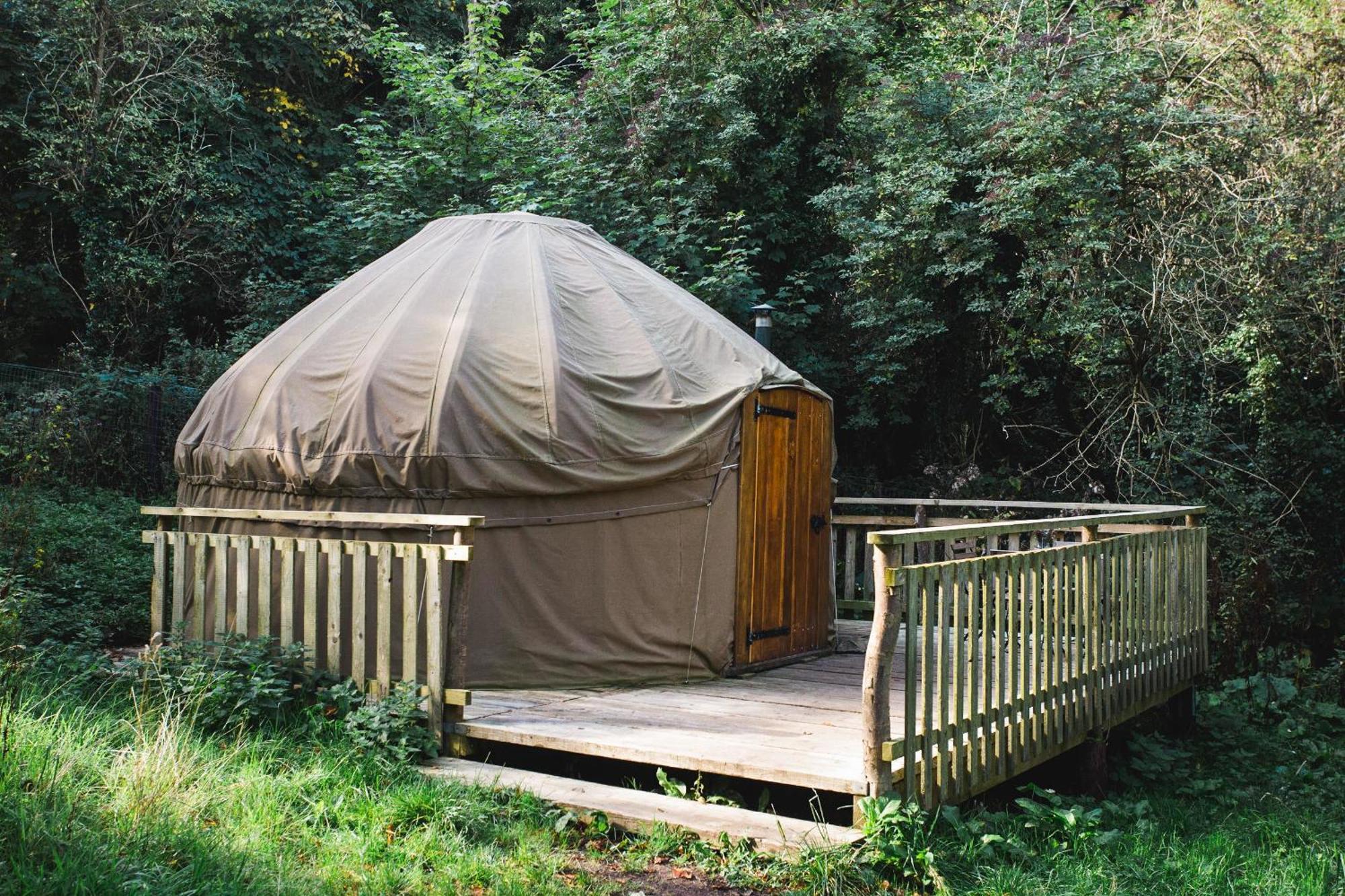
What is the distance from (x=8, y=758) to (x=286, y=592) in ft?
5.98

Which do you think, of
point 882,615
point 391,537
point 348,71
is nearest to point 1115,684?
point 882,615

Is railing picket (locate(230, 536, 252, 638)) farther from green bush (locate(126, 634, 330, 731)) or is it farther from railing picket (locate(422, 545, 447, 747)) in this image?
railing picket (locate(422, 545, 447, 747))

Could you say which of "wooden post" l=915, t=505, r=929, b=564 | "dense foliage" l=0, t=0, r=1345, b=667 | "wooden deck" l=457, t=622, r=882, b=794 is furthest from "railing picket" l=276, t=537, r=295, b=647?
"dense foliage" l=0, t=0, r=1345, b=667

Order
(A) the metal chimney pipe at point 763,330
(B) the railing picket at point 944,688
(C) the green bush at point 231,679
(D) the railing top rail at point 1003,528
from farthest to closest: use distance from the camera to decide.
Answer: (A) the metal chimney pipe at point 763,330
(C) the green bush at point 231,679
(B) the railing picket at point 944,688
(D) the railing top rail at point 1003,528

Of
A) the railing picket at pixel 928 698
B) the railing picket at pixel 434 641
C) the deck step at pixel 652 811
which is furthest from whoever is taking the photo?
the railing picket at pixel 434 641

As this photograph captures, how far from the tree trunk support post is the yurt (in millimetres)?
2353

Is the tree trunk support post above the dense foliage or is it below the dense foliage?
below

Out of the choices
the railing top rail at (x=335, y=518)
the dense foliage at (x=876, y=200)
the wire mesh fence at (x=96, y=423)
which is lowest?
the railing top rail at (x=335, y=518)

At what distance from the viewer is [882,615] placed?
158 inches

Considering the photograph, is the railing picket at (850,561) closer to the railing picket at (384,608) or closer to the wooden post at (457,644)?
the wooden post at (457,644)

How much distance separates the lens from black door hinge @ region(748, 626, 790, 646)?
6688 millimetres

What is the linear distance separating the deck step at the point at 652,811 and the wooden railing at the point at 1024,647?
334 mm

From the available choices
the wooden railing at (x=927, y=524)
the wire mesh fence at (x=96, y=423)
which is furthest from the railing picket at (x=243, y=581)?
the wire mesh fence at (x=96, y=423)

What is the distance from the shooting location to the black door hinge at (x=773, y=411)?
675 cm
